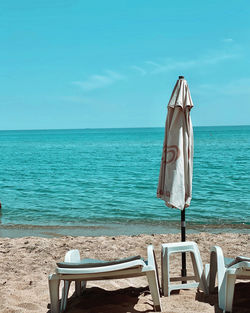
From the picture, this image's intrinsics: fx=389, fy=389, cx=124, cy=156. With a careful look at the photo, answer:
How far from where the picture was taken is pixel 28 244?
7242 mm

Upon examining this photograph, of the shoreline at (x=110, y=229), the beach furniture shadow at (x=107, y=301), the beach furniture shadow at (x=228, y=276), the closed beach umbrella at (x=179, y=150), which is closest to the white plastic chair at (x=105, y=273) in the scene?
the beach furniture shadow at (x=107, y=301)

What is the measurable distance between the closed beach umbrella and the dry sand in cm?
109

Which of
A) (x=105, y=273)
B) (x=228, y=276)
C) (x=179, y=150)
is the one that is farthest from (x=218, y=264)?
(x=179, y=150)

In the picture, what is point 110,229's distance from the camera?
9750 mm

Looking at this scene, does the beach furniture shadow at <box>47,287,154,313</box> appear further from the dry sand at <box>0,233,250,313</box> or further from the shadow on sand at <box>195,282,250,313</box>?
the shadow on sand at <box>195,282,250,313</box>

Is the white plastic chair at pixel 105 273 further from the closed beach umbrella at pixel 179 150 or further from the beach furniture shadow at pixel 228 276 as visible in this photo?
the closed beach umbrella at pixel 179 150

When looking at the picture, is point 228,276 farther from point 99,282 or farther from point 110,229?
point 110,229

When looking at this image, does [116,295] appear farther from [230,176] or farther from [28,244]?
[230,176]

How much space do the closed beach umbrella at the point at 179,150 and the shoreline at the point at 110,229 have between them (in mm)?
4886

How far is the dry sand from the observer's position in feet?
13.5

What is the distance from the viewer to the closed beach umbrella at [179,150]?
4359 millimetres

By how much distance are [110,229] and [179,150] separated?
5.77 meters

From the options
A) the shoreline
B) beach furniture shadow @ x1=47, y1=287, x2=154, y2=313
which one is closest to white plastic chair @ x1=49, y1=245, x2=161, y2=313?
beach furniture shadow @ x1=47, y1=287, x2=154, y2=313

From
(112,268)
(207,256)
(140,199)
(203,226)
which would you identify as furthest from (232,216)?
(112,268)
